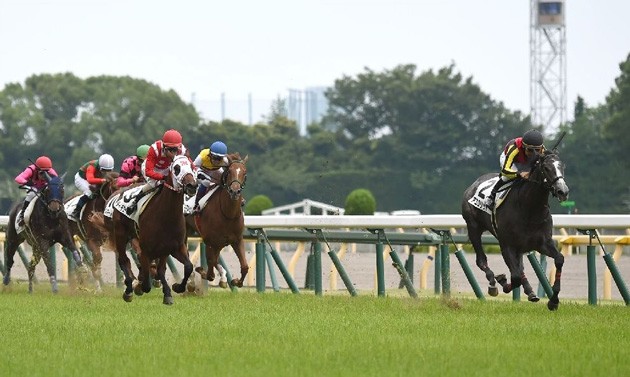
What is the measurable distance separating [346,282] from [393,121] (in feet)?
127

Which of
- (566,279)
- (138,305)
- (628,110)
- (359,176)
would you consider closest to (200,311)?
(138,305)

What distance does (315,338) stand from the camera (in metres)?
8.78

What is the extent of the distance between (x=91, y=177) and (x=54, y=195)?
1.38 ft

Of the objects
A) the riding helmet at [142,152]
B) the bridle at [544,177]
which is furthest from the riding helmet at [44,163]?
the bridle at [544,177]

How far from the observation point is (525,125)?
5066cm

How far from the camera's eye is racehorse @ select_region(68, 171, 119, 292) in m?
15.4

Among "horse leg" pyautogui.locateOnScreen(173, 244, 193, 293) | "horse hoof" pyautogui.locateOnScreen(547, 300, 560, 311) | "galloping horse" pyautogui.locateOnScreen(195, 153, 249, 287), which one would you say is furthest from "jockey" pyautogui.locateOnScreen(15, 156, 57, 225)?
"horse hoof" pyautogui.locateOnScreen(547, 300, 560, 311)

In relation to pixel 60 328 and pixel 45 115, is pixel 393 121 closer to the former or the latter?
pixel 45 115

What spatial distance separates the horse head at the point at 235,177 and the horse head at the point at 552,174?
121 inches

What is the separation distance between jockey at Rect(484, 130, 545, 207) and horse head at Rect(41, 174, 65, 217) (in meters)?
5.35

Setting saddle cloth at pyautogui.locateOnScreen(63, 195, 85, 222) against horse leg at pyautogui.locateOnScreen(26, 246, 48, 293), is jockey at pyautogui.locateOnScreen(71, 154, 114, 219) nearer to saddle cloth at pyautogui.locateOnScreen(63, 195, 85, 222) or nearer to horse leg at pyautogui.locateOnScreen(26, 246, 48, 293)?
saddle cloth at pyautogui.locateOnScreen(63, 195, 85, 222)

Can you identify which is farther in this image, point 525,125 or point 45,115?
point 45,115

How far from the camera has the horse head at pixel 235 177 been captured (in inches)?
523

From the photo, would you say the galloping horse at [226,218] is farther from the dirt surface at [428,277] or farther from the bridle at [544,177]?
the bridle at [544,177]
